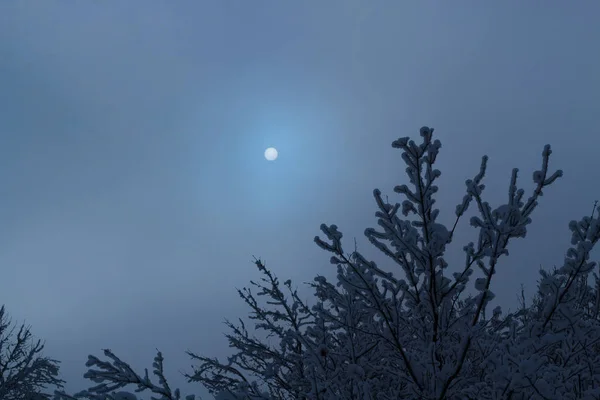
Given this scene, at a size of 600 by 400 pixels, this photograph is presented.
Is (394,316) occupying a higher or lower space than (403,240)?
lower

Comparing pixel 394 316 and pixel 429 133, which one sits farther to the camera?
pixel 394 316

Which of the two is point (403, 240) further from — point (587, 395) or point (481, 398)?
point (587, 395)

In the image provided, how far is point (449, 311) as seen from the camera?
3.34 m

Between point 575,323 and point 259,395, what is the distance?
2.33m

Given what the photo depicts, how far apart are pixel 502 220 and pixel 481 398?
1307 mm

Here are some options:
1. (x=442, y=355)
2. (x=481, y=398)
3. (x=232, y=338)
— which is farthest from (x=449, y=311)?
(x=232, y=338)

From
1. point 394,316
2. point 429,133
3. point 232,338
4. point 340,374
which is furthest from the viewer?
point 232,338

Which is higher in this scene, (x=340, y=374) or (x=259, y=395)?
(x=340, y=374)

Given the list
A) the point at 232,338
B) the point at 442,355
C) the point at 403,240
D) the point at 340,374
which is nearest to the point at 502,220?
the point at 403,240

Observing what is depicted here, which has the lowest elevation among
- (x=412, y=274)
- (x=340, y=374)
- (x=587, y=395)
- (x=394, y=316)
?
(x=587, y=395)

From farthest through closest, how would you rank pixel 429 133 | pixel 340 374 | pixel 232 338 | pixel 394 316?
pixel 232 338 → pixel 340 374 → pixel 394 316 → pixel 429 133

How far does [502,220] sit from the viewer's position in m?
2.93

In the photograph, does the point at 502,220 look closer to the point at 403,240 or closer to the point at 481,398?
the point at 403,240

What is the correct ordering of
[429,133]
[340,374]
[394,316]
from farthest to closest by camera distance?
[340,374]
[394,316]
[429,133]
